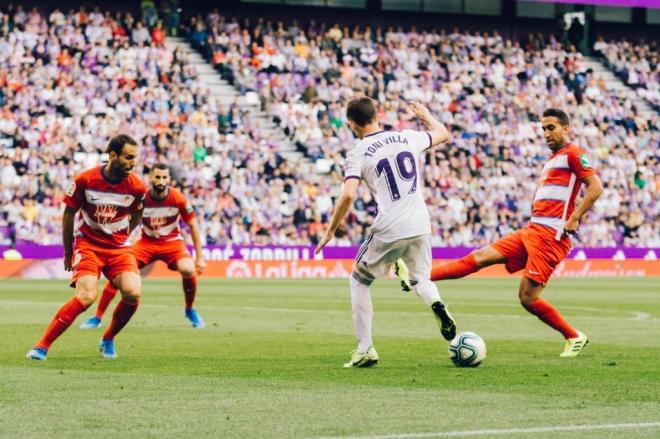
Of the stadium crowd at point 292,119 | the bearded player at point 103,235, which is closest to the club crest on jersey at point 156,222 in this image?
the bearded player at point 103,235

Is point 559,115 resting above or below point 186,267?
above

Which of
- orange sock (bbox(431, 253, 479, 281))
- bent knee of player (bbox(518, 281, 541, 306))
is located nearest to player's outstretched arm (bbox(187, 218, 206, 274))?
orange sock (bbox(431, 253, 479, 281))

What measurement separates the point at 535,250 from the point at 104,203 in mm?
4146

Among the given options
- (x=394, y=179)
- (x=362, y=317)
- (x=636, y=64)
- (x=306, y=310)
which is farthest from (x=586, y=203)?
(x=636, y=64)

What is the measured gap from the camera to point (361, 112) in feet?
36.3

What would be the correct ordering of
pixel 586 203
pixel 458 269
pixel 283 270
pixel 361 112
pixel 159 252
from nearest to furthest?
pixel 361 112
pixel 586 203
pixel 458 269
pixel 159 252
pixel 283 270

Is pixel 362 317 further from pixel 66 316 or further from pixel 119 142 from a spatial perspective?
pixel 66 316

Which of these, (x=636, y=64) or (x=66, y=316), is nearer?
(x=66, y=316)

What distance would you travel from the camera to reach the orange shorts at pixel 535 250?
1251 centimetres

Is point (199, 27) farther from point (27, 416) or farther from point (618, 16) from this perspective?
point (27, 416)

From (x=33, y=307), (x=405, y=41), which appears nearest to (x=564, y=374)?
(x=33, y=307)

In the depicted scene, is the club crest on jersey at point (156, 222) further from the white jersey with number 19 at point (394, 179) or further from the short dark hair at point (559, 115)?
the white jersey with number 19 at point (394, 179)

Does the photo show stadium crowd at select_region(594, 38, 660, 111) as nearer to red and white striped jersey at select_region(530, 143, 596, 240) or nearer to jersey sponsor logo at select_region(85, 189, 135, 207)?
red and white striped jersey at select_region(530, 143, 596, 240)

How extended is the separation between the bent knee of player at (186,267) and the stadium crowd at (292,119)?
16.7m
